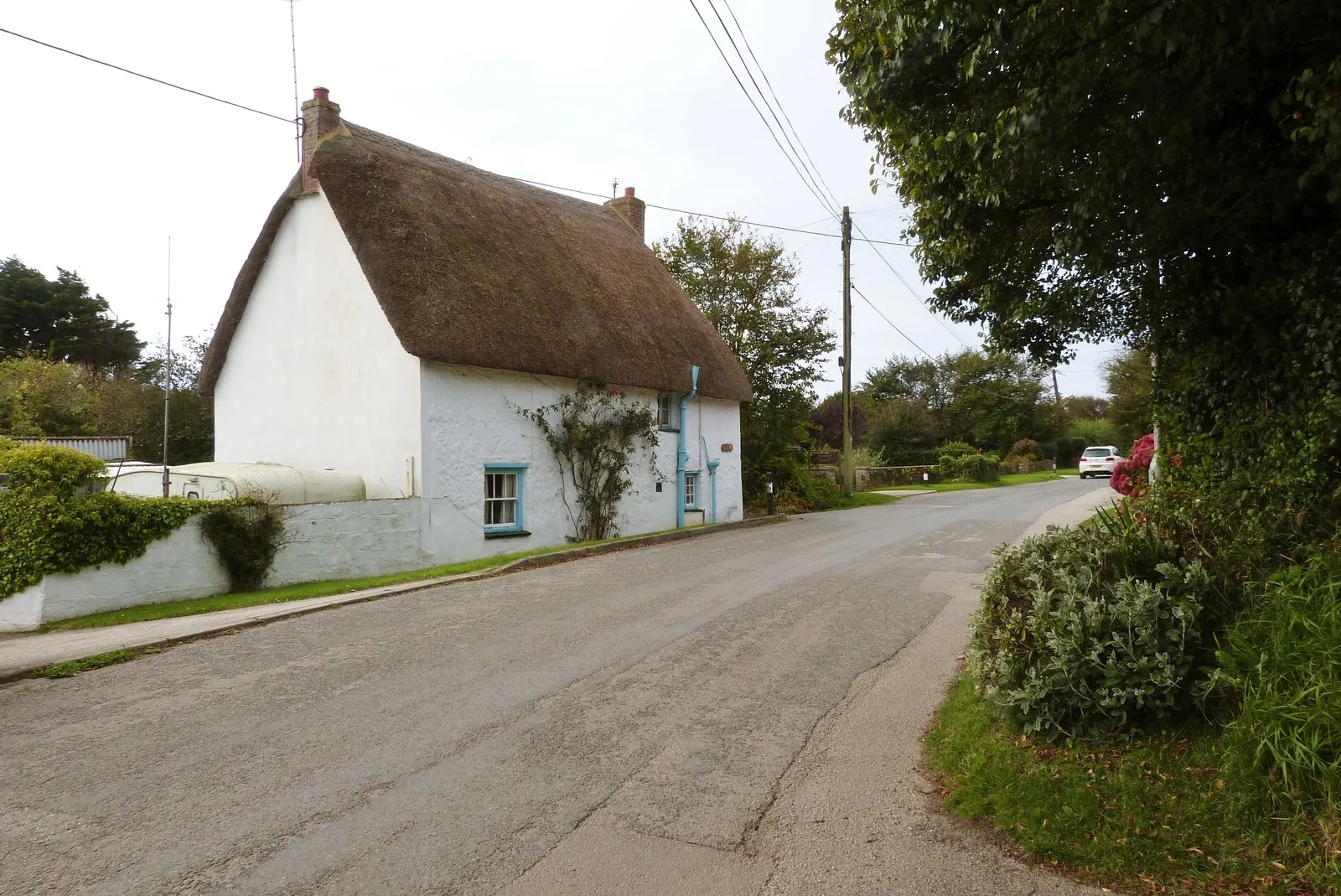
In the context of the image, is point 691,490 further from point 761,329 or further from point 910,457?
point 910,457

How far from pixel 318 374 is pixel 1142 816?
15.3 meters

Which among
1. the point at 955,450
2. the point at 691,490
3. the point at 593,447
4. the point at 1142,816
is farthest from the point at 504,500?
the point at 955,450

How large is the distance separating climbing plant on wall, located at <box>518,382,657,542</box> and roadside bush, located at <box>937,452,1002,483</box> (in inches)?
1007

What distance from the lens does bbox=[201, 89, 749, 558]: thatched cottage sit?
1429 centimetres

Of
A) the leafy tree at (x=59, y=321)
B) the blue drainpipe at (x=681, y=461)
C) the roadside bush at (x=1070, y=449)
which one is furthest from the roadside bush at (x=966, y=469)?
the leafy tree at (x=59, y=321)

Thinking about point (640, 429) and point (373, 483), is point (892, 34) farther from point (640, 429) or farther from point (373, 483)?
point (640, 429)

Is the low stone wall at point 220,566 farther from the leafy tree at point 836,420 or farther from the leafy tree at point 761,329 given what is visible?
the leafy tree at point 836,420

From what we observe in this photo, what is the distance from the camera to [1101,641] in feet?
15.0

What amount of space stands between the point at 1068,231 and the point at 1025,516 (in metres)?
15.2

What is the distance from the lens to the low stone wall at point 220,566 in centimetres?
1002

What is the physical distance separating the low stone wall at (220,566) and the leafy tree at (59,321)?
3056 cm

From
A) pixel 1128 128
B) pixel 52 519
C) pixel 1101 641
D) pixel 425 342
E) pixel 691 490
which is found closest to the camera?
pixel 1101 641

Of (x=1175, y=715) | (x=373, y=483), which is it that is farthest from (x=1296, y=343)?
(x=373, y=483)

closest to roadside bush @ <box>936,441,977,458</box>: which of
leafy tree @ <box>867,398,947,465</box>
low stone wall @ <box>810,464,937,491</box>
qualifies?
low stone wall @ <box>810,464,937,491</box>
